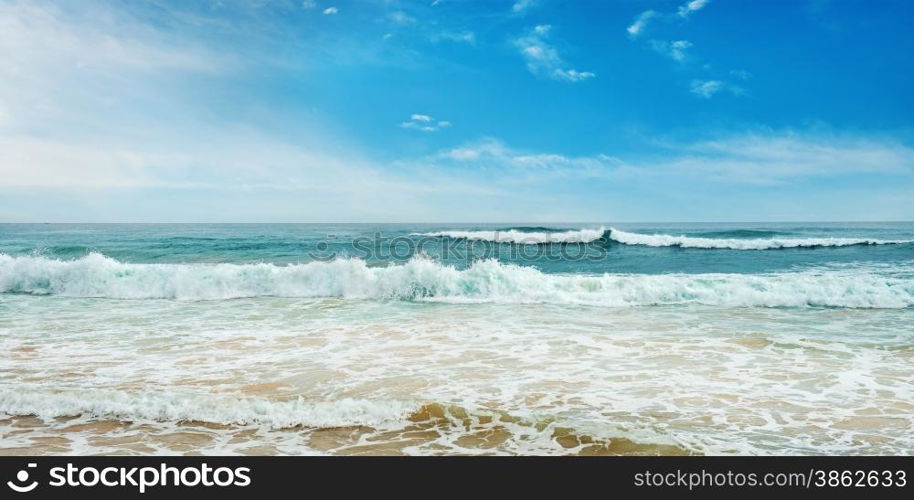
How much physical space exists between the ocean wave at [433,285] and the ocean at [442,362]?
0.06m

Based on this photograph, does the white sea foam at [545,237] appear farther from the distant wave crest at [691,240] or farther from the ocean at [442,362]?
the ocean at [442,362]

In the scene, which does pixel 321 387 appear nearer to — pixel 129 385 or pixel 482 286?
pixel 129 385

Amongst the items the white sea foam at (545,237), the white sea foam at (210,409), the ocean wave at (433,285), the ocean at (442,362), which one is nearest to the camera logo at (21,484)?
the ocean at (442,362)

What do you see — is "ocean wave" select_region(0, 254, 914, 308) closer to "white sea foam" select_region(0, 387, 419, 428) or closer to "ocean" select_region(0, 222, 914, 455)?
"ocean" select_region(0, 222, 914, 455)

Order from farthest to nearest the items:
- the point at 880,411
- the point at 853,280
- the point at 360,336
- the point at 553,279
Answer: the point at 553,279 < the point at 853,280 < the point at 360,336 < the point at 880,411

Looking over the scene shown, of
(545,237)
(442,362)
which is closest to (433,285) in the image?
(442,362)

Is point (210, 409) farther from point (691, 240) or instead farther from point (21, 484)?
point (691, 240)

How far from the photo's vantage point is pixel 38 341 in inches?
334

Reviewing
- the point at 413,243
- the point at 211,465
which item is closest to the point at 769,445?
the point at 211,465

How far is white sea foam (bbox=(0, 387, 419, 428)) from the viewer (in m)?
5.01

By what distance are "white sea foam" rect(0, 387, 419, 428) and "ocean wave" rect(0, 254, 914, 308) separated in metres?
8.13

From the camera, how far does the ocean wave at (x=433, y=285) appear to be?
12.8 meters

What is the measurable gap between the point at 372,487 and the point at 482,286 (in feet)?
34.3

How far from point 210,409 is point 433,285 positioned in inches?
360
